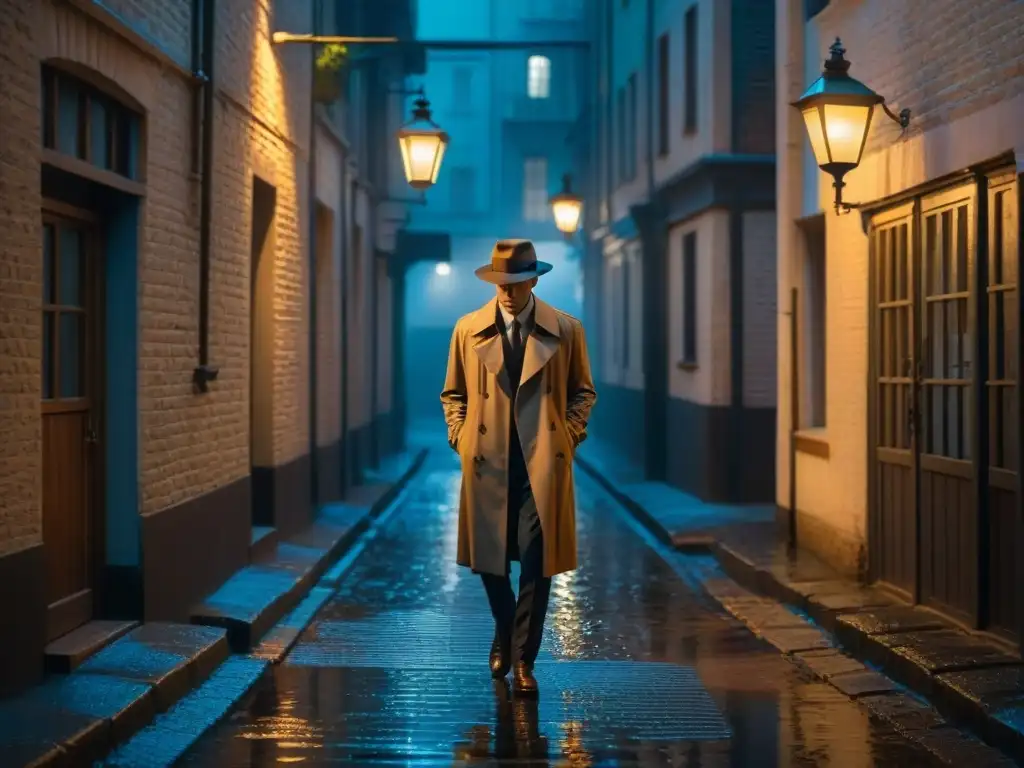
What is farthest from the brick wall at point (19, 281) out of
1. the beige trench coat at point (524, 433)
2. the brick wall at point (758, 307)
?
the brick wall at point (758, 307)

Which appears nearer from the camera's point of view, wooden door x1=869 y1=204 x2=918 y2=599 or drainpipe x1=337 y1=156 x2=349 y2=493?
wooden door x1=869 y1=204 x2=918 y2=599

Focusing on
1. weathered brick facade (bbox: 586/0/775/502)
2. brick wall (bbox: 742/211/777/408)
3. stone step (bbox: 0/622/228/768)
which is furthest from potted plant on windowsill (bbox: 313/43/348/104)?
stone step (bbox: 0/622/228/768)

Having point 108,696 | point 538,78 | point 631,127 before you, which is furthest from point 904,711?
point 538,78

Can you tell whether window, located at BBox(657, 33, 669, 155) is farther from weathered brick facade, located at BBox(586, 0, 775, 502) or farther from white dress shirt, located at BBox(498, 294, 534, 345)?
white dress shirt, located at BBox(498, 294, 534, 345)

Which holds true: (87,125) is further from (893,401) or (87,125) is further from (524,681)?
(893,401)

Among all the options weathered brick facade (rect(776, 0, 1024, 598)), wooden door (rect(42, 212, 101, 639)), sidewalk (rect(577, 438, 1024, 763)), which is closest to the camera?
sidewalk (rect(577, 438, 1024, 763))

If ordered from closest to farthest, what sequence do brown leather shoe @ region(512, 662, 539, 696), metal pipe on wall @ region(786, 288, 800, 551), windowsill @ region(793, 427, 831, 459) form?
brown leather shoe @ region(512, 662, 539, 696) → windowsill @ region(793, 427, 831, 459) → metal pipe on wall @ region(786, 288, 800, 551)

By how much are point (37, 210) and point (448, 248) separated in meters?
21.4

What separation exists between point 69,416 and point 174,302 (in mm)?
1315

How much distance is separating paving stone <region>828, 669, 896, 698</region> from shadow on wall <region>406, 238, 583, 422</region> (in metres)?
35.9

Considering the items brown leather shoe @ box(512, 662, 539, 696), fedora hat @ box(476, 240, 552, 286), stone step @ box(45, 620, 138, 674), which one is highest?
fedora hat @ box(476, 240, 552, 286)

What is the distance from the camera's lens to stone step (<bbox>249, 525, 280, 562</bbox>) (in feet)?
36.8

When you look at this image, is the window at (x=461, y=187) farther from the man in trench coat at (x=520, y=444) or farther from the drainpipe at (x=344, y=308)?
the man in trench coat at (x=520, y=444)

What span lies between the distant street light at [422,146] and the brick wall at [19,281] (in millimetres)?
7278
